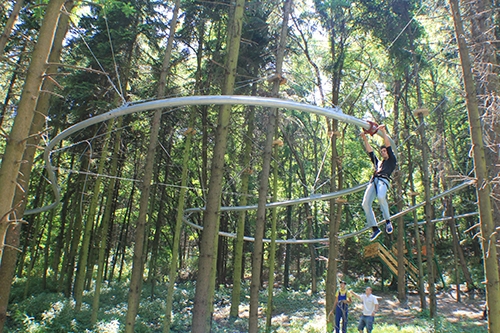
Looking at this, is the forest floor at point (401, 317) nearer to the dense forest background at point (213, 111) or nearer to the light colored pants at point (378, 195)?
the dense forest background at point (213, 111)

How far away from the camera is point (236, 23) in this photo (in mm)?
7656

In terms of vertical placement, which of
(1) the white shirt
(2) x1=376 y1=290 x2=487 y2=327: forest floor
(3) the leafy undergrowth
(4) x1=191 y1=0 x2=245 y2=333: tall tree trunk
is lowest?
(3) the leafy undergrowth

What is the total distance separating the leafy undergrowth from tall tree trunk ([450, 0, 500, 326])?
5324 millimetres

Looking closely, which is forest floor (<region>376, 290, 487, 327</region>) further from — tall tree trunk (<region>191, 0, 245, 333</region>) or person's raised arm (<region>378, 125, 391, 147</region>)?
person's raised arm (<region>378, 125, 391, 147</region>)

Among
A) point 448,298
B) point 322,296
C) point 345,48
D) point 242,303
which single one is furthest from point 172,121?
point 448,298

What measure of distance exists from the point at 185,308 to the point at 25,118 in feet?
44.2

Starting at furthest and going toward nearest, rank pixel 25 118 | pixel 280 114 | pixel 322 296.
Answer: pixel 322 296
pixel 280 114
pixel 25 118

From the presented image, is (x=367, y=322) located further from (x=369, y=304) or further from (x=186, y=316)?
(x=186, y=316)

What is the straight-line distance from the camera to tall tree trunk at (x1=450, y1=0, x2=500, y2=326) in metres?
5.06

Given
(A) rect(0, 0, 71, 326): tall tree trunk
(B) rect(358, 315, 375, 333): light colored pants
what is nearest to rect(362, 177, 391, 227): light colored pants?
(B) rect(358, 315, 375, 333): light colored pants

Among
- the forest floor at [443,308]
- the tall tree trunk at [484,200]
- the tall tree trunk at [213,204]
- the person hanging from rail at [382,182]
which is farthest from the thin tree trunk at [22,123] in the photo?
the forest floor at [443,308]

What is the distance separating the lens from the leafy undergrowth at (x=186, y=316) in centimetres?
1059

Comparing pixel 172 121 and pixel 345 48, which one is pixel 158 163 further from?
pixel 345 48

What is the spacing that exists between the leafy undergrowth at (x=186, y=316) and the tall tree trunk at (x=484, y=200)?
5324 mm
